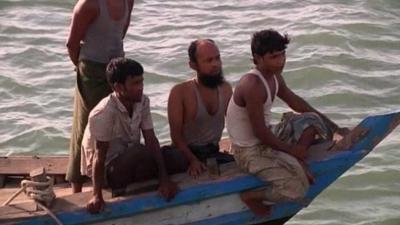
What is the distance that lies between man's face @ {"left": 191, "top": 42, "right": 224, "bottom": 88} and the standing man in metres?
0.54

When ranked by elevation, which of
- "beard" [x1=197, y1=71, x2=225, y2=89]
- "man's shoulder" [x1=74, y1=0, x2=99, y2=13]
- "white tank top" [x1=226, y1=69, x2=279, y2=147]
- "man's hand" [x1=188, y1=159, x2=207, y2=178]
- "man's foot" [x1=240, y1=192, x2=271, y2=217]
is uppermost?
"man's shoulder" [x1=74, y1=0, x2=99, y2=13]

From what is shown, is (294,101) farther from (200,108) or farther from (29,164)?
(29,164)

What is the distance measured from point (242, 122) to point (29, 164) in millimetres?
1559

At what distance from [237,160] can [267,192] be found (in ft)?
0.80

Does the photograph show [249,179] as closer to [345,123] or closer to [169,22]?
[345,123]

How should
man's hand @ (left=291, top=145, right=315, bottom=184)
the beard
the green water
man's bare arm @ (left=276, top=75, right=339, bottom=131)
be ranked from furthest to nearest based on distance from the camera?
1. the green water
2. man's bare arm @ (left=276, top=75, right=339, bottom=131)
3. the beard
4. man's hand @ (left=291, top=145, right=315, bottom=184)

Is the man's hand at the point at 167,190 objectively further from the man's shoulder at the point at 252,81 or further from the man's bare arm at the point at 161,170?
the man's shoulder at the point at 252,81

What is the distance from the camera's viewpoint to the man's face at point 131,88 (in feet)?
15.5

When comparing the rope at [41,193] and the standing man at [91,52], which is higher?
the standing man at [91,52]

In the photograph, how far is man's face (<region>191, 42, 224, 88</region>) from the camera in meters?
4.93

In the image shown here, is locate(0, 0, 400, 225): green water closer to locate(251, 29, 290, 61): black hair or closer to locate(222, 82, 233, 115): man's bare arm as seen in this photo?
locate(222, 82, 233, 115): man's bare arm

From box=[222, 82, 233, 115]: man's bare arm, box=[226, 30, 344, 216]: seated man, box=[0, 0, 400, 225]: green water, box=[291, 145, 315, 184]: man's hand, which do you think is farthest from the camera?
box=[0, 0, 400, 225]: green water

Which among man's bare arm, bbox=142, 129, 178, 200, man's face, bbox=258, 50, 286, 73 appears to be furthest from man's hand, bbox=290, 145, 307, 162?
man's bare arm, bbox=142, 129, 178, 200

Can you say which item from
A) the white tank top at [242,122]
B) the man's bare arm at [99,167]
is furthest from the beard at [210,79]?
the man's bare arm at [99,167]
